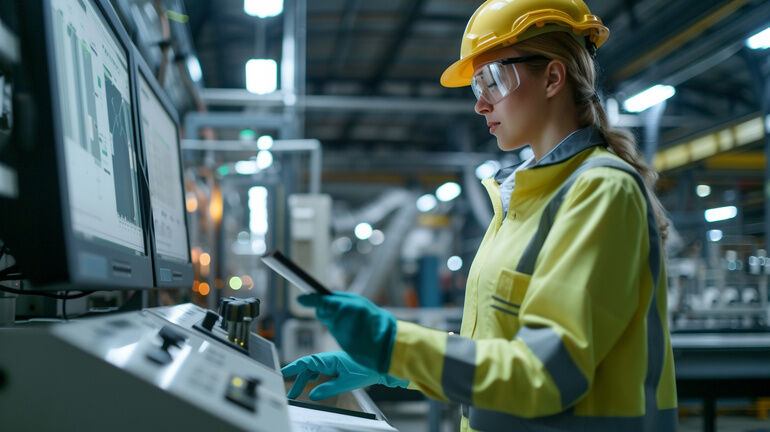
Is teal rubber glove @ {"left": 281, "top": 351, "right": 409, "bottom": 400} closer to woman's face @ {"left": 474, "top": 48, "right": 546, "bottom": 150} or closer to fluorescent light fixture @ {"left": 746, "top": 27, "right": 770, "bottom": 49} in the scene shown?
woman's face @ {"left": 474, "top": 48, "right": 546, "bottom": 150}

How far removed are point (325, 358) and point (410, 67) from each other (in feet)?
26.4

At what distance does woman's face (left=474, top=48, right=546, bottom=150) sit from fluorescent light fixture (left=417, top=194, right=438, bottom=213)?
10.4 meters

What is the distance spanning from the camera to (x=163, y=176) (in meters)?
1.18

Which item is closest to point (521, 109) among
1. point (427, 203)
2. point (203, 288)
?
point (203, 288)

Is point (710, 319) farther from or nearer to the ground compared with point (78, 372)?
nearer to the ground

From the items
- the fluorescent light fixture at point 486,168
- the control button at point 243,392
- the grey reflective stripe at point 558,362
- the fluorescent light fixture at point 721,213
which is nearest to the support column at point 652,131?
the fluorescent light fixture at point 721,213

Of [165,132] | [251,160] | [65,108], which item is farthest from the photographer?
[251,160]

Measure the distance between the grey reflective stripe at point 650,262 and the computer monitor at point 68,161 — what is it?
55 centimetres

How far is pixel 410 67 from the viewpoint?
8.64m

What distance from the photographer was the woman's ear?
3.14 ft

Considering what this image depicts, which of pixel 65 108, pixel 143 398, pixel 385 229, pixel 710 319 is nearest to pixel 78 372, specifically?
pixel 143 398

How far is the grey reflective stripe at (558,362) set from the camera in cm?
67

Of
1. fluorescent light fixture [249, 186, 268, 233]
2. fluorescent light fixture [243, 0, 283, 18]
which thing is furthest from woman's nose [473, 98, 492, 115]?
Result: fluorescent light fixture [249, 186, 268, 233]

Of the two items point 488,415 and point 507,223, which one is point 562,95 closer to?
point 507,223
